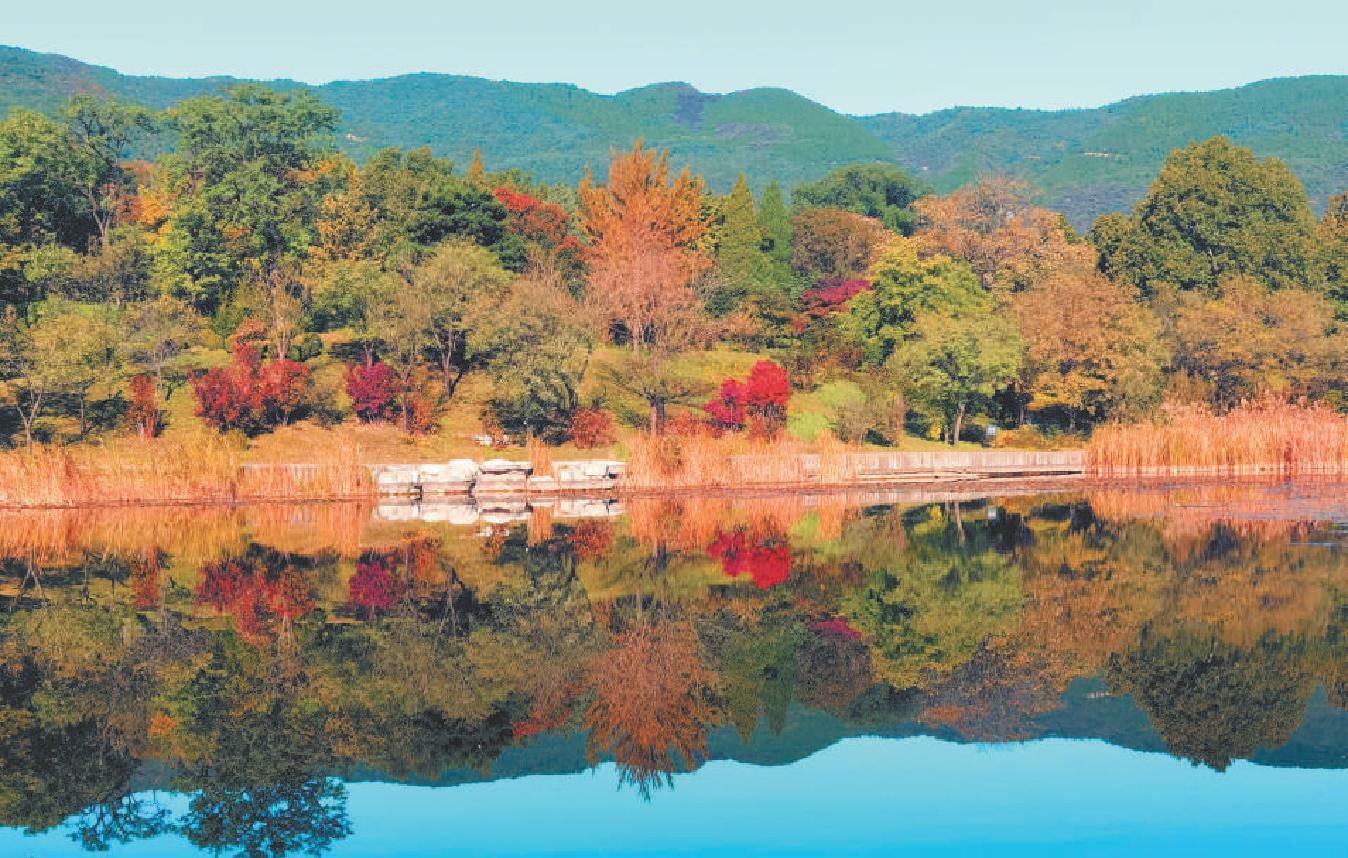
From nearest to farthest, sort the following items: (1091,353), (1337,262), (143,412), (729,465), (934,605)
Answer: (934,605) < (729,465) < (143,412) < (1091,353) < (1337,262)

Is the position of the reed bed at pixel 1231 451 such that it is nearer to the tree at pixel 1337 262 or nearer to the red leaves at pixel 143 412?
the tree at pixel 1337 262

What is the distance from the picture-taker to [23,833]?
42.3ft

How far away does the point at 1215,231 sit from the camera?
59375 millimetres

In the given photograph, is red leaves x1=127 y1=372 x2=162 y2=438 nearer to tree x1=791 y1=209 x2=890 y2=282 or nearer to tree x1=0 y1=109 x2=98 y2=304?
tree x1=0 y1=109 x2=98 y2=304

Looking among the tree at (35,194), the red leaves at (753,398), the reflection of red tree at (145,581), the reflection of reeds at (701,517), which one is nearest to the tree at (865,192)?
the tree at (35,194)

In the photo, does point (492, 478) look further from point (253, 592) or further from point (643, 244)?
point (643, 244)

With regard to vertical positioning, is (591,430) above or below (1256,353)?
below

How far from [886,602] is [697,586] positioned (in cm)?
324

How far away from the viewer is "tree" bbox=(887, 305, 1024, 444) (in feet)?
149

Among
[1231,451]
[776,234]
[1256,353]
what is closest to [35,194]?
[776,234]

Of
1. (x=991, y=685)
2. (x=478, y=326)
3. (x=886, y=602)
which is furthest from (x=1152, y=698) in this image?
(x=478, y=326)

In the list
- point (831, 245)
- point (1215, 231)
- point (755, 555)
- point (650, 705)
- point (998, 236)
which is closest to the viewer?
point (650, 705)

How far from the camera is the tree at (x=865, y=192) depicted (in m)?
105

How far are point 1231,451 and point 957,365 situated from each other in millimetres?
9107
